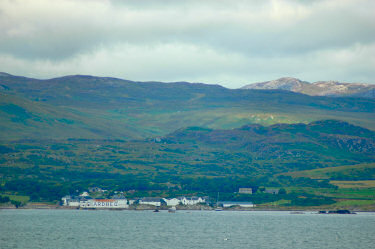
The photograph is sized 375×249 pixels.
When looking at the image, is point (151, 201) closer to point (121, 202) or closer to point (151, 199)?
point (151, 199)

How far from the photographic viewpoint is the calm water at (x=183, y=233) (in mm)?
92500

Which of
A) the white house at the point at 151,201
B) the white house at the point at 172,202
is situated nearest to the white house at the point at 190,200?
the white house at the point at 172,202

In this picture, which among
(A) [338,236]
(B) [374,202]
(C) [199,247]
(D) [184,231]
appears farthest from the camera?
(B) [374,202]

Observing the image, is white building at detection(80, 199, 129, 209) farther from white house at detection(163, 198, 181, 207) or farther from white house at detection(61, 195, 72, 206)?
white house at detection(163, 198, 181, 207)

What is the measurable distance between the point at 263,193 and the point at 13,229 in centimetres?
10226

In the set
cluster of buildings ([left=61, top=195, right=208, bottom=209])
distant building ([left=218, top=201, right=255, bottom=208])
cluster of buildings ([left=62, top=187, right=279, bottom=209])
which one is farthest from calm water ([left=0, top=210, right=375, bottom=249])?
cluster of buildings ([left=61, top=195, right=208, bottom=209])

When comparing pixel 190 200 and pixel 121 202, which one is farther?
pixel 190 200

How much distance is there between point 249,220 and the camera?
140875 mm

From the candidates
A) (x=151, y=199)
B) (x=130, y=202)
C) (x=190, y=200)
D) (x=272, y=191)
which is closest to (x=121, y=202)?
(x=130, y=202)

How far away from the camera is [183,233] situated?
108 metres

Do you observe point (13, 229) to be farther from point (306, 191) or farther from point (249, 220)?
point (306, 191)

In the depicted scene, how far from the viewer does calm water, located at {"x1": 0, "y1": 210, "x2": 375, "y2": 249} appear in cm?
9250

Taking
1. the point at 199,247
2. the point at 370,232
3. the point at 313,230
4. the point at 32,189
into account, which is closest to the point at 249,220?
the point at 313,230

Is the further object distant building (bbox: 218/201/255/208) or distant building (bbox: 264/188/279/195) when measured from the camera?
distant building (bbox: 264/188/279/195)
